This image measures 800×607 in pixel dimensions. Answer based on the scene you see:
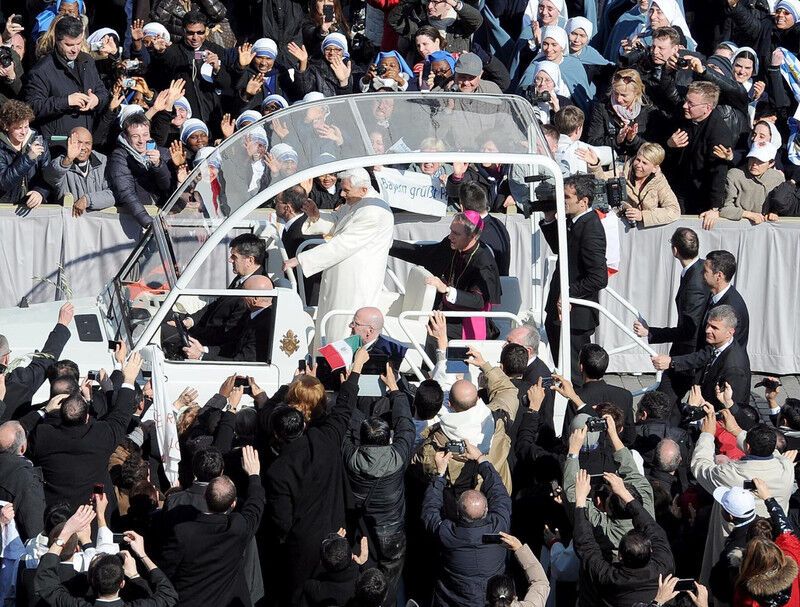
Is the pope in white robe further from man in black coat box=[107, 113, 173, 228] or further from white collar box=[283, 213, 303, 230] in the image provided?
man in black coat box=[107, 113, 173, 228]

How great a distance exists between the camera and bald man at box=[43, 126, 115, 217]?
12.8 metres

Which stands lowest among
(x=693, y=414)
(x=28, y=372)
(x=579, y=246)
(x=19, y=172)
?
(x=693, y=414)

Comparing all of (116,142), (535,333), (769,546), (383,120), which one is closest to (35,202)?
(116,142)

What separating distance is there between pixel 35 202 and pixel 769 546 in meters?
7.76

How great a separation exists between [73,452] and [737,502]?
152 inches

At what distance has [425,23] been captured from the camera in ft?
49.1

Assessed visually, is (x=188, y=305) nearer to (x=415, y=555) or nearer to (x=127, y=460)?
(x=127, y=460)

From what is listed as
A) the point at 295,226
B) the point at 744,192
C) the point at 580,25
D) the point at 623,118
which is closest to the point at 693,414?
the point at 295,226

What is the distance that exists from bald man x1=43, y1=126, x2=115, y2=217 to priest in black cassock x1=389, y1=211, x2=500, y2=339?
12.1 ft

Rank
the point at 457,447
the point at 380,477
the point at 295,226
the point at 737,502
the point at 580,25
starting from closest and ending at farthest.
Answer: the point at 737,502 < the point at 380,477 < the point at 457,447 < the point at 295,226 < the point at 580,25

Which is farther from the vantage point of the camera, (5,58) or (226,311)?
(5,58)

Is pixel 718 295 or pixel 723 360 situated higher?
pixel 718 295

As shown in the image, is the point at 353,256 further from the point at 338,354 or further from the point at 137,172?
the point at 137,172

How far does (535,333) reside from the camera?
980cm
